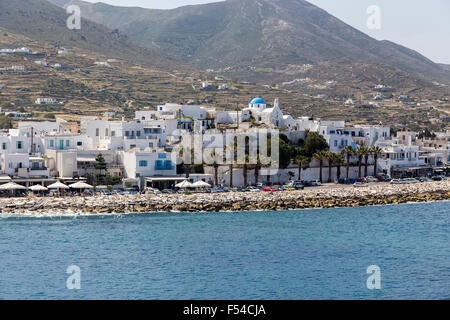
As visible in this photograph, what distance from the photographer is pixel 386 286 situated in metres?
34.1

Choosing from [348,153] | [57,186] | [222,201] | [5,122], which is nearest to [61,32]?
[5,122]

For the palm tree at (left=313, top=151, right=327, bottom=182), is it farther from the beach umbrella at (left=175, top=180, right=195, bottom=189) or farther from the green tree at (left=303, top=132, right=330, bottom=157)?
the beach umbrella at (left=175, top=180, right=195, bottom=189)

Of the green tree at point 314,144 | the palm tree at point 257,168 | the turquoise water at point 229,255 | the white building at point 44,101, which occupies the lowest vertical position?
the turquoise water at point 229,255

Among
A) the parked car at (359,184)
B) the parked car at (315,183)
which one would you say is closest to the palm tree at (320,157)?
the parked car at (315,183)

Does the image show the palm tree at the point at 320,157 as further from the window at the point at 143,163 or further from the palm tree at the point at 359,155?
the window at the point at 143,163

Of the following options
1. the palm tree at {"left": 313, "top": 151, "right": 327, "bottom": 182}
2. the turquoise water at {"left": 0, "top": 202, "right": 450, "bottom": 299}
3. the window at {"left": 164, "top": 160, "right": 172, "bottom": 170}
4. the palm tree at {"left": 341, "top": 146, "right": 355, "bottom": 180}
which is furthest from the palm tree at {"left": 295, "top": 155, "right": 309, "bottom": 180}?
the window at {"left": 164, "top": 160, "right": 172, "bottom": 170}

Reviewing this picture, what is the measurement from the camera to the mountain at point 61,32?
156 m

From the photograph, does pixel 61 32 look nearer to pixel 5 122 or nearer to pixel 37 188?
pixel 5 122

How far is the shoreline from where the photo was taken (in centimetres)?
5113

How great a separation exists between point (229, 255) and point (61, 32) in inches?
5059

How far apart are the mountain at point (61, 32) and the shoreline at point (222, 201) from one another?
10036cm

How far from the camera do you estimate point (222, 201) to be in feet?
179

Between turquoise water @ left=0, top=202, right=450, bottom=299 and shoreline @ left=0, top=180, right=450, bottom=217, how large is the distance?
1585 millimetres
